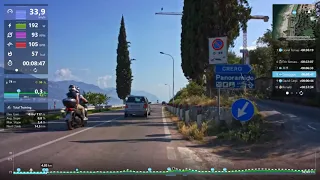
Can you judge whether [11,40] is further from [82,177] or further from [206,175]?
[206,175]

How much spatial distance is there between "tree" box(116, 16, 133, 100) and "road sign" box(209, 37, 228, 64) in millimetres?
59402

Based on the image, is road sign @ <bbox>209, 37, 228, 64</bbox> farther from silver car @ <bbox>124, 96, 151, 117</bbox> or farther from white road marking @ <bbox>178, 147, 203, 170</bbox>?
silver car @ <bbox>124, 96, 151, 117</bbox>

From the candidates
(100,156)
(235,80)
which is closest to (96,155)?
(100,156)

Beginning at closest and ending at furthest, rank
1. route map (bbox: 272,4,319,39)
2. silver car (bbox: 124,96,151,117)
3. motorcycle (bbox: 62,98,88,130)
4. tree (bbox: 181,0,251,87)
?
1. route map (bbox: 272,4,319,39)
2. motorcycle (bbox: 62,98,88,130)
3. tree (bbox: 181,0,251,87)
4. silver car (bbox: 124,96,151,117)

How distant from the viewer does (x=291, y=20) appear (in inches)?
383

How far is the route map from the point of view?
979cm

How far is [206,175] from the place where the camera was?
7230 mm

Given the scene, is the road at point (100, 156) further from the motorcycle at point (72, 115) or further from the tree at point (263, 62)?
the tree at point (263, 62)

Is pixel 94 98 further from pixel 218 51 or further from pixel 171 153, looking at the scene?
pixel 171 153

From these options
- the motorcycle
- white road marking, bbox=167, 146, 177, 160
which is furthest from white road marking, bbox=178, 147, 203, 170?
the motorcycle

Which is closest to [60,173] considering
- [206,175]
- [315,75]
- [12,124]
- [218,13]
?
[206,175]

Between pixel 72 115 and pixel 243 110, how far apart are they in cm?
870

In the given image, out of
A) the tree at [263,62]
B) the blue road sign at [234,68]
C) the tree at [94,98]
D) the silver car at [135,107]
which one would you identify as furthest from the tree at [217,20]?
the tree at [94,98]

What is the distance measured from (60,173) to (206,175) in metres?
2.68
